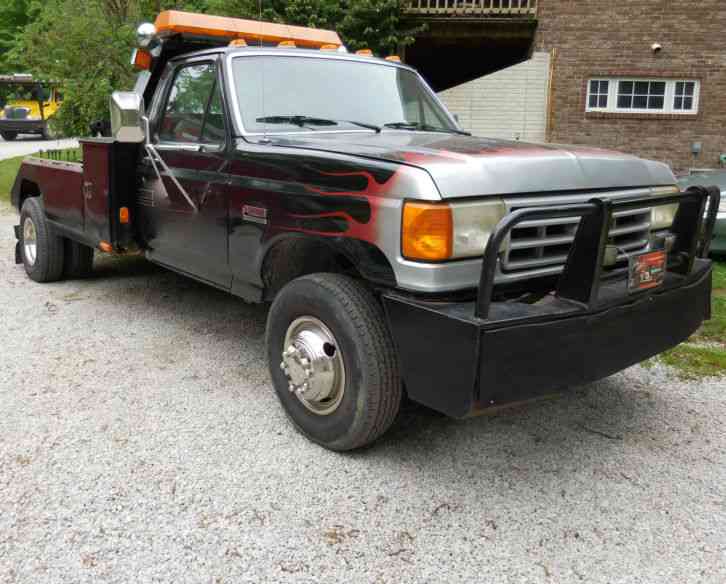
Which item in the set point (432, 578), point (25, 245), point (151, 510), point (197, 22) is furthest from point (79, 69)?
point (432, 578)

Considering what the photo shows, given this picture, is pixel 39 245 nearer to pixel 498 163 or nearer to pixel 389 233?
pixel 389 233

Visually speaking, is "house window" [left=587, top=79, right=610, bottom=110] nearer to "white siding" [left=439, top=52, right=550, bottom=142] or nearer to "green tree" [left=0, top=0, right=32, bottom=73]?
"white siding" [left=439, top=52, right=550, bottom=142]

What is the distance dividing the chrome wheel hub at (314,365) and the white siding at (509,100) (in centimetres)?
1252

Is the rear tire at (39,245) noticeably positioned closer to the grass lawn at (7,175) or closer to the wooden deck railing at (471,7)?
the grass lawn at (7,175)

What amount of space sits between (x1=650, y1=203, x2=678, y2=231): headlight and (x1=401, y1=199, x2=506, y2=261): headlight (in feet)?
3.86

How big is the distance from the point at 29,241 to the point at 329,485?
488 cm

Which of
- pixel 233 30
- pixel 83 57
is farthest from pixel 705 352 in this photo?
pixel 83 57

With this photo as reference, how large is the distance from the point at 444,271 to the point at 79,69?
1071cm

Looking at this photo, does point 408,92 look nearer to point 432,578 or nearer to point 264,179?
point 264,179

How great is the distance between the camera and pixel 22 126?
29906 mm

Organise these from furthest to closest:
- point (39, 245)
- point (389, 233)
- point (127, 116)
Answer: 1. point (39, 245)
2. point (127, 116)
3. point (389, 233)

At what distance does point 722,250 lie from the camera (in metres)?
7.24

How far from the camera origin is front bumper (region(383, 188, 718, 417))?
269 centimetres

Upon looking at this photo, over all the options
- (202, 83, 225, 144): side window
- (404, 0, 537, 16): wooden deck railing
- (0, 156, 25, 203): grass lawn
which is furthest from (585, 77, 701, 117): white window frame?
(202, 83, 225, 144): side window
